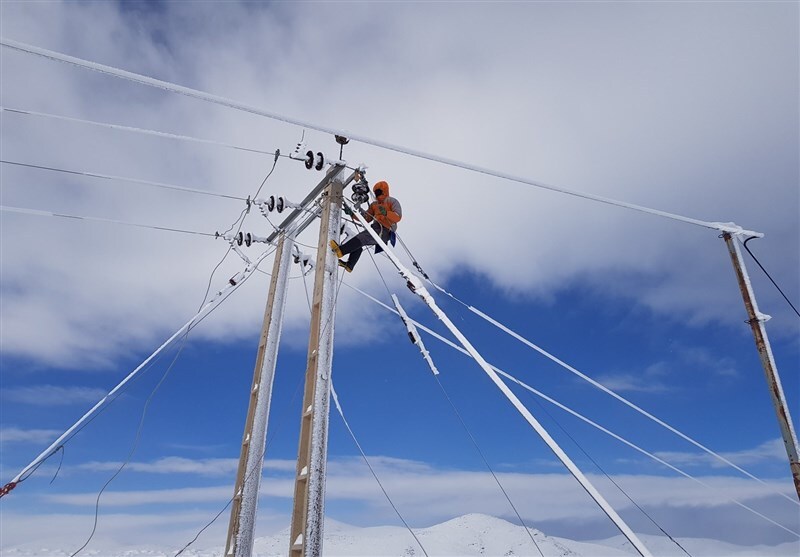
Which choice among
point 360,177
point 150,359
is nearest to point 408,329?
point 360,177

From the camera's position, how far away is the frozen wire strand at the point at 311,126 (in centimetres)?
515

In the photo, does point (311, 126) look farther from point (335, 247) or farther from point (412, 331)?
point (412, 331)

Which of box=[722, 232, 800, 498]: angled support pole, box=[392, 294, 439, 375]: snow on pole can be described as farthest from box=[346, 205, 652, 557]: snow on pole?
box=[722, 232, 800, 498]: angled support pole

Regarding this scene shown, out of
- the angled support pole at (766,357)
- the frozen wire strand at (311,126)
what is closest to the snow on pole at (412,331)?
the frozen wire strand at (311,126)

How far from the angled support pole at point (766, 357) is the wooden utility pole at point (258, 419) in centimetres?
894

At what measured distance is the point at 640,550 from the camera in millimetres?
4234

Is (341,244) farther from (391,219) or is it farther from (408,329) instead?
(408,329)

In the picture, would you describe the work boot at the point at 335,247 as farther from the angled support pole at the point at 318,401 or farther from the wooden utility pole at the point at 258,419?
the wooden utility pole at the point at 258,419

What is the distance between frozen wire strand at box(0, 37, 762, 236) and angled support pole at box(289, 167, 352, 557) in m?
A: 1.93

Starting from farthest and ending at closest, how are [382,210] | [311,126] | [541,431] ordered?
[382,210]
[311,126]
[541,431]

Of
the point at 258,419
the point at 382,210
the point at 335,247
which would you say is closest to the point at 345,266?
the point at 335,247

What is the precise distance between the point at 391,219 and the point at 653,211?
4945 mm

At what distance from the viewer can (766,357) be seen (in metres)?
7.87

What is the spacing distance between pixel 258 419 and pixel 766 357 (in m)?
9.21
